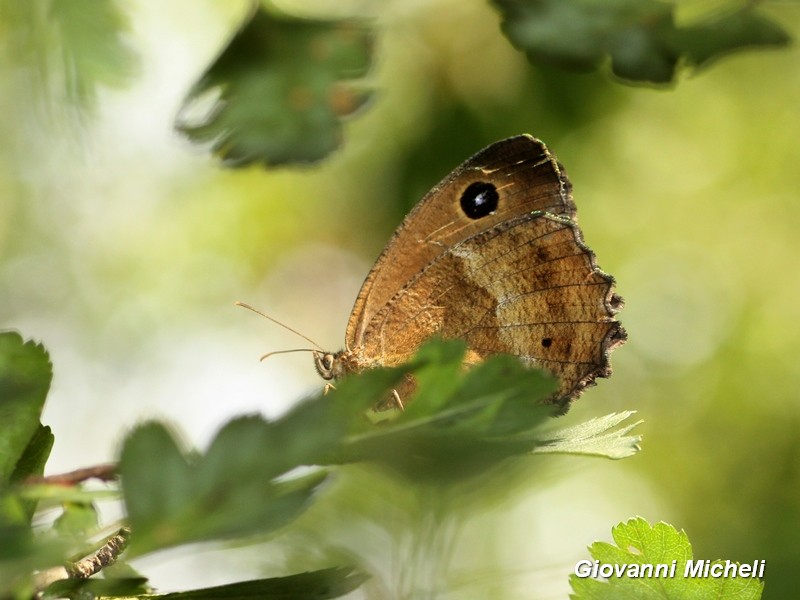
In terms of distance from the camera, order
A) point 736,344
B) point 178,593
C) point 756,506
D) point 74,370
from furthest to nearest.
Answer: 1. point 74,370
2. point 736,344
3. point 756,506
4. point 178,593

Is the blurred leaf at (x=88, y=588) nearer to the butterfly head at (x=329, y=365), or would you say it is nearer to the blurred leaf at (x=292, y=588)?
the blurred leaf at (x=292, y=588)

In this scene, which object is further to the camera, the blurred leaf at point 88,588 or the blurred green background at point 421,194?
the blurred green background at point 421,194

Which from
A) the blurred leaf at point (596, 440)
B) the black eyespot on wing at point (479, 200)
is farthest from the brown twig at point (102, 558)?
the black eyespot on wing at point (479, 200)

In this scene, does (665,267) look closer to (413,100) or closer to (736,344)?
(736,344)

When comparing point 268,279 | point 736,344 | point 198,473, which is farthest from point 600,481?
point 198,473

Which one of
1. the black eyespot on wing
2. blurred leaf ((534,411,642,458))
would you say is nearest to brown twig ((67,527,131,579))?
blurred leaf ((534,411,642,458))

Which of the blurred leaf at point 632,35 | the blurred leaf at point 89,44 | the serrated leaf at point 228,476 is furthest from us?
the blurred leaf at point 89,44
